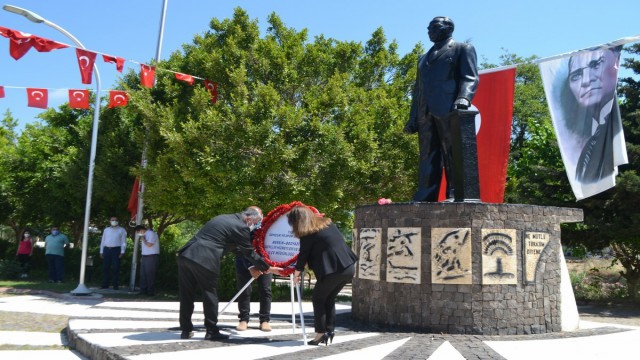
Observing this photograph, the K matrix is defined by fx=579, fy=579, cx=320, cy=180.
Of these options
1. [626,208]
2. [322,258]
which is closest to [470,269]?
[322,258]

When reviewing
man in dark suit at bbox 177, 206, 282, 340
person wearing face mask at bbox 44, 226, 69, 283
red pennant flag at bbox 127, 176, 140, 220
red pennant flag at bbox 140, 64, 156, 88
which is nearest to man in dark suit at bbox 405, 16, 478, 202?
man in dark suit at bbox 177, 206, 282, 340

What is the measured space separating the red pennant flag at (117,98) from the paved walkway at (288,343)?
25.9 feet

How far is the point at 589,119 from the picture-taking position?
33.3 feet

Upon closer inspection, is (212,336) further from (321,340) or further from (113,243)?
(113,243)

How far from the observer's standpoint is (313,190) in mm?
14336

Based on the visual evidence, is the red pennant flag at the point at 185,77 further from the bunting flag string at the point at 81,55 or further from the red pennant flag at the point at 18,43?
the red pennant flag at the point at 18,43

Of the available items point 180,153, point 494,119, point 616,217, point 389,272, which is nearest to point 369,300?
point 389,272

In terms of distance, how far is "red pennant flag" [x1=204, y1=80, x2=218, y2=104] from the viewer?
51.2ft

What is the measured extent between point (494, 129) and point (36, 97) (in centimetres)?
1110

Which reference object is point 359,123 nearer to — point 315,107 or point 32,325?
point 315,107

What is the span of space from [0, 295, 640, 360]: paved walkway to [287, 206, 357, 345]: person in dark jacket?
0.39m

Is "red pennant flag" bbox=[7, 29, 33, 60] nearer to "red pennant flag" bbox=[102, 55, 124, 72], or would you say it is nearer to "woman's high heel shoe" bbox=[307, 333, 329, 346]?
"red pennant flag" bbox=[102, 55, 124, 72]

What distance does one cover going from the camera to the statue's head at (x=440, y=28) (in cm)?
840

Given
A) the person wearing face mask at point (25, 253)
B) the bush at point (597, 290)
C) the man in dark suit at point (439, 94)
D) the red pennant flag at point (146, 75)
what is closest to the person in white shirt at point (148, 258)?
the red pennant flag at point (146, 75)
